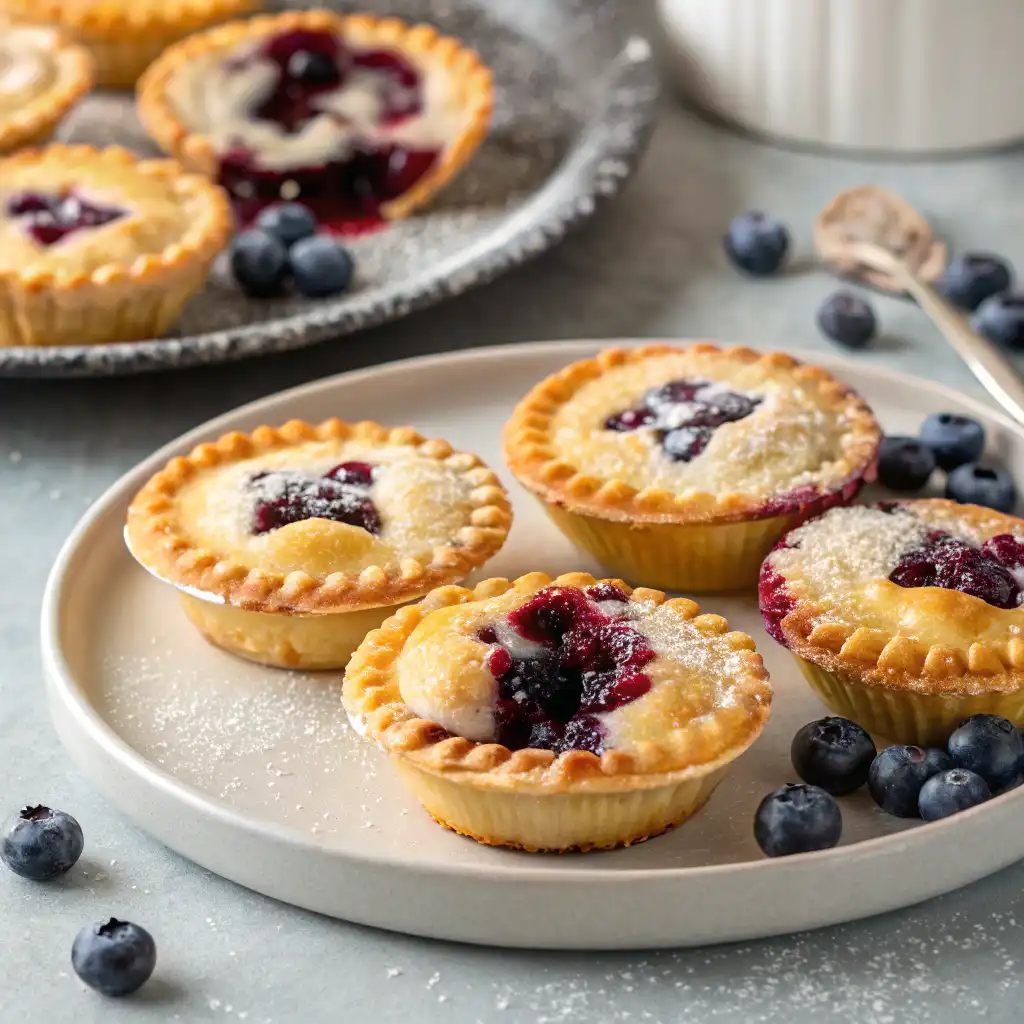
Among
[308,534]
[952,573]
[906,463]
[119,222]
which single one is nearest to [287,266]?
[119,222]

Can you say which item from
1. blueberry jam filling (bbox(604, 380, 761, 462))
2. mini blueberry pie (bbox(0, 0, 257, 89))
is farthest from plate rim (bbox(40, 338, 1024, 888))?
mini blueberry pie (bbox(0, 0, 257, 89))

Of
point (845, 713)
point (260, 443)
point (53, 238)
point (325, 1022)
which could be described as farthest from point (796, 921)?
point (53, 238)

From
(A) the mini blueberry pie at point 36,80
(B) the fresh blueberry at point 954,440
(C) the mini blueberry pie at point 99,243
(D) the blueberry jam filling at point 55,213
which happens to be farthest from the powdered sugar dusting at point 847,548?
(A) the mini blueberry pie at point 36,80

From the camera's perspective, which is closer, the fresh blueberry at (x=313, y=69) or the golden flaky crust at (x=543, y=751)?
the golden flaky crust at (x=543, y=751)

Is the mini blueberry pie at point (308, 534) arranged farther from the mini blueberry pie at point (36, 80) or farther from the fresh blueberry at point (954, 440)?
the mini blueberry pie at point (36, 80)

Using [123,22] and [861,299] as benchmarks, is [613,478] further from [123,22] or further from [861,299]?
[123,22]

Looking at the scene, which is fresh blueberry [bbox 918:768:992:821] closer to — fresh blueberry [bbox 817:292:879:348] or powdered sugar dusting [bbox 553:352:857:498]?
powdered sugar dusting [bbox 553:352:857:498]
